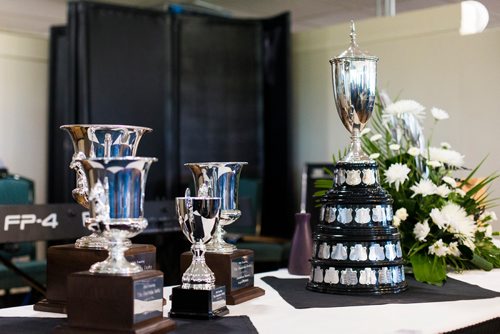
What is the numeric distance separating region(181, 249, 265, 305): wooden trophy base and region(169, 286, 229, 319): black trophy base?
13 cm

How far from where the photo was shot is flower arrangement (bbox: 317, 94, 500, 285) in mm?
1949

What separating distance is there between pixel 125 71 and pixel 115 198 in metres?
2.93

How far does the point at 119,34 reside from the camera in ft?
13.1

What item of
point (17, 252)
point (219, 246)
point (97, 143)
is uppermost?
point (97, 143)

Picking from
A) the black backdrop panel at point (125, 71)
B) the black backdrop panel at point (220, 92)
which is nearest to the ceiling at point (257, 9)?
the black backdrop panel at point (220, 92)

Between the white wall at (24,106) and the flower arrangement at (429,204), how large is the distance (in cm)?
304

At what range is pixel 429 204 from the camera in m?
2.02

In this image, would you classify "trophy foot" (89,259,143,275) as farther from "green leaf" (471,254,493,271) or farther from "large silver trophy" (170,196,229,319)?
"green leaf" (471,254,493,271)

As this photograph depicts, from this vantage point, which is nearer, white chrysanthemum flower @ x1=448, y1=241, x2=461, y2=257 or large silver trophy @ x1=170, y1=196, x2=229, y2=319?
large silver trophy @ x1=170, y1=196, x2=229, y2=319

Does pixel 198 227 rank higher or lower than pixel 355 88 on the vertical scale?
lower

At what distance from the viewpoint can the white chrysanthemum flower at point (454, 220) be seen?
6.37 feet

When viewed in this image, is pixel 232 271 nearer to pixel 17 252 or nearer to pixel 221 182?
pixel 221 182

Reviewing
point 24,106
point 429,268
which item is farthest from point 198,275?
point 24,106

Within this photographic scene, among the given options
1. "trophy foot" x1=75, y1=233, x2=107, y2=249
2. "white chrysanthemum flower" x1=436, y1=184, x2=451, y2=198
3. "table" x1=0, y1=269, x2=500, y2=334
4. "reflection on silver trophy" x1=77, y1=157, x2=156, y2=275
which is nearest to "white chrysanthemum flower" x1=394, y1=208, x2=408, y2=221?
"white chrysanthemum flower" x1=436, y1=184, x2=451, y2=198
